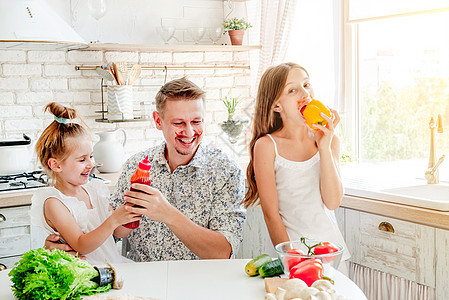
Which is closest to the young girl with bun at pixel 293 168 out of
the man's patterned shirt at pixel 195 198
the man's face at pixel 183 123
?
the man's patterned shirt at pixel 195 198

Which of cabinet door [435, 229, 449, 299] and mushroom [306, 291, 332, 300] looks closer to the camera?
mushroom [306, 291, 332, 300]

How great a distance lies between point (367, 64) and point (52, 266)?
2.55 m

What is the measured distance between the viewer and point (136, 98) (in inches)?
143

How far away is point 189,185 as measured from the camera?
226cm

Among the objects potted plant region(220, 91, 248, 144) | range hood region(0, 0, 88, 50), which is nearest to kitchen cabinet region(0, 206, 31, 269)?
range hood region(0, 0, 88, 50)

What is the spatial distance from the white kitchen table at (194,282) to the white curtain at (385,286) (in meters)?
0.77

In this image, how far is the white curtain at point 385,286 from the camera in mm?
2293

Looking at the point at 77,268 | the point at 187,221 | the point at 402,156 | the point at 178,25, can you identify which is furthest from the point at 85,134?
the point at 402,156

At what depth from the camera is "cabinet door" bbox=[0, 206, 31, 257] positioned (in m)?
2.66

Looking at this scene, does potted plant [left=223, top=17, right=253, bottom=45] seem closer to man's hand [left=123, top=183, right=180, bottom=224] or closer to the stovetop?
the stovetop

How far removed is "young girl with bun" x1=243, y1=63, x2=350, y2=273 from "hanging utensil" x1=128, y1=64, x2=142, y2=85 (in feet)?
4.01

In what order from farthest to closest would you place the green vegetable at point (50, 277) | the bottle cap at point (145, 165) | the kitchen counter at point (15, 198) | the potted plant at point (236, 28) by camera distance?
the potted plant at point (236, 28)
the kitchen counter at point (15, 198)
the bottle cap at point (145, 165)
the green vegetable at point (50, 277)

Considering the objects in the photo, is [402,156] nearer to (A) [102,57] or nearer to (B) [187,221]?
(B) [187,221]

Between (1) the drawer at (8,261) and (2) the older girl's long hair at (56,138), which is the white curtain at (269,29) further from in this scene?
(1) the drawer at (8,261)
